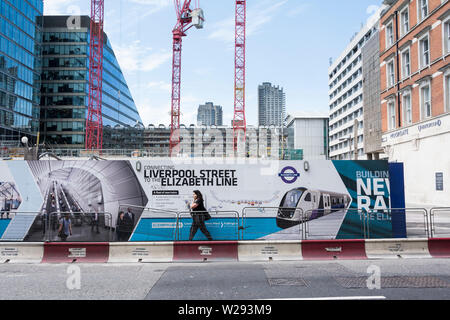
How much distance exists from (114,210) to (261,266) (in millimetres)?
5145

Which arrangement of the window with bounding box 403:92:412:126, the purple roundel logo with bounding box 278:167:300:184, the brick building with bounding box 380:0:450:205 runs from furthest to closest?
the window with bounding box 403:92:412:126, the brick building with bounding box 380:0:450:205, the purple roundel logo with bounding box 278:167:300:184

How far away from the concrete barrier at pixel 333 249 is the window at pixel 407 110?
25.2 m

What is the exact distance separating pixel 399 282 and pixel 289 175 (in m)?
5.21

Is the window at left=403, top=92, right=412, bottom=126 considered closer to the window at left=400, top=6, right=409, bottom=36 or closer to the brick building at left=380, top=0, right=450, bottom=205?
the brick building at left=380, top=0, right=450, bottom=205

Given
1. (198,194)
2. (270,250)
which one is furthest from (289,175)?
(198,194)

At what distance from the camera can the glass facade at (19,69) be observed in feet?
214

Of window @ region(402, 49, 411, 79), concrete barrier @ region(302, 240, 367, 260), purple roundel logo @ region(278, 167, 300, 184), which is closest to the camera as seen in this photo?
concrete barrier @ region(302, 240, 367, 260)

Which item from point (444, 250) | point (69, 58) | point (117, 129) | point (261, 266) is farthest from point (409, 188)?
point (117, 129)

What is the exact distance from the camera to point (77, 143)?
86938 millimetres

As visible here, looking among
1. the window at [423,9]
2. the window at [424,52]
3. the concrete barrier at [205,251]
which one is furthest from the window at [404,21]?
the concrete barrier at [205,251]

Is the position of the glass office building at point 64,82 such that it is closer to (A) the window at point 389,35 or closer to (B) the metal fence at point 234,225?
(A) the window at point 389,35

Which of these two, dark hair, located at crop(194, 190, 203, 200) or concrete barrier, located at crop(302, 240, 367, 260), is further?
dark hair, located at crop(194, 190, 203, 200)

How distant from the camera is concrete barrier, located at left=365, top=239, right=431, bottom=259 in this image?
1033 centimetres

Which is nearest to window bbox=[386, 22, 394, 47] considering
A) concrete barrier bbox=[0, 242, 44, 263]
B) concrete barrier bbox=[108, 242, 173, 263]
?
concrete barrier bbox=[108, 242, 173, 263]
